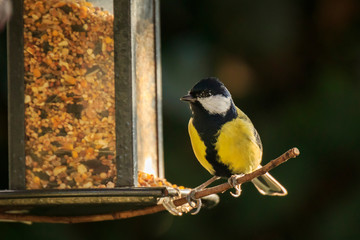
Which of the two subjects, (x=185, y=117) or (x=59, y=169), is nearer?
(x=59, y=169)

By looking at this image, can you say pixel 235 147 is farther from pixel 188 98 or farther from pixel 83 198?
pixel 83 198

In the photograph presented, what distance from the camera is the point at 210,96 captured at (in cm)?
356

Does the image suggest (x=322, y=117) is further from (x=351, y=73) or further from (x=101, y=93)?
(x=101, y=93)

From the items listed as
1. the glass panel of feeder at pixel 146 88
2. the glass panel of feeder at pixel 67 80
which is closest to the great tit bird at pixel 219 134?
the glass panel of feeder at pixel 146 88

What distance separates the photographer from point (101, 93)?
3441 millimetres

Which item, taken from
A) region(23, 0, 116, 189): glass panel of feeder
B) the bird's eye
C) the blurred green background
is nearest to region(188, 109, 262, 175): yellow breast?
the bird's eye

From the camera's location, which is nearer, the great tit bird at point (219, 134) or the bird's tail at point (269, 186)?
the great tit bird at point (219, 134)

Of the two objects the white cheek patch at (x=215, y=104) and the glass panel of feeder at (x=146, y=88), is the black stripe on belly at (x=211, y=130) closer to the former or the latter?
the white cheek patch at (x=215, y=104)

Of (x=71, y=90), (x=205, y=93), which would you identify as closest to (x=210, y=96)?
(x=205, y=93)

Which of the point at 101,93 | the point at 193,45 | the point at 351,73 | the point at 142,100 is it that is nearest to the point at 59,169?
the point at 101,93

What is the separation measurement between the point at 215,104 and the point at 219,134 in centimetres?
18

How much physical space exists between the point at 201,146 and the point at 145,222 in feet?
4.14

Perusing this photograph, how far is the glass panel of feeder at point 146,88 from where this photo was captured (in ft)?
12.1

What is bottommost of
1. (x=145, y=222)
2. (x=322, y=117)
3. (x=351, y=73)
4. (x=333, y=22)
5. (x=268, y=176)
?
(x=145, y=222)
